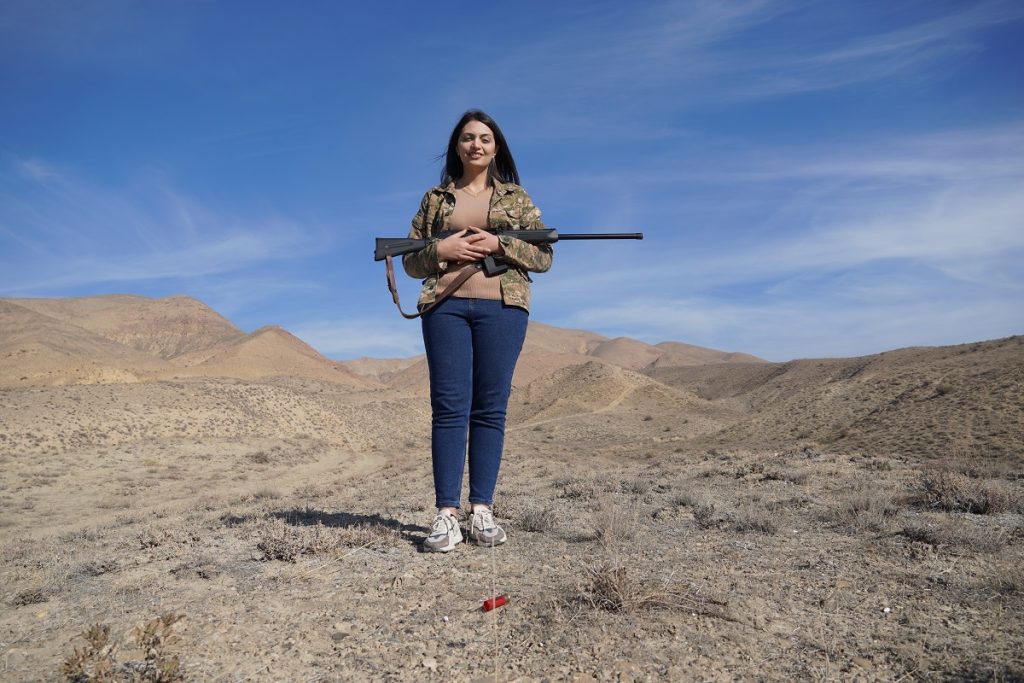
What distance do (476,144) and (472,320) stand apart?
107 centimetres

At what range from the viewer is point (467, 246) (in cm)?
355

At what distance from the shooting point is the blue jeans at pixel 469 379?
3635mm

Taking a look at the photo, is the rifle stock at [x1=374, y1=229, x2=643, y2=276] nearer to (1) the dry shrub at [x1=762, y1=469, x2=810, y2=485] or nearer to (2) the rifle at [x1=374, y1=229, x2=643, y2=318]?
(2) the rifle at [x1=374, y1=229, x2=643, y2=318]

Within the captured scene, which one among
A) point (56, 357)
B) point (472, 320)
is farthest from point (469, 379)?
point (56, 357)

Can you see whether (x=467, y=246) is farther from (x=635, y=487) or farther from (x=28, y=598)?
(x=635, y=487)

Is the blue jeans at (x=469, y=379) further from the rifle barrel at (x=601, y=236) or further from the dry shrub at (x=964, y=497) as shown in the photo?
the dry shrub at (x=964, y=497)

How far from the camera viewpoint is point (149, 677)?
6.96 feet

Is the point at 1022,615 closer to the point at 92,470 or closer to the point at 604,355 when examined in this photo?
the point at 92,470

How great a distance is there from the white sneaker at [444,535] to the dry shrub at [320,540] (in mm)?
362

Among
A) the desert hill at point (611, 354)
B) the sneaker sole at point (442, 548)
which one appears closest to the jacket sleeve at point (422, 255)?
the sneaker sole at point (442, 548)

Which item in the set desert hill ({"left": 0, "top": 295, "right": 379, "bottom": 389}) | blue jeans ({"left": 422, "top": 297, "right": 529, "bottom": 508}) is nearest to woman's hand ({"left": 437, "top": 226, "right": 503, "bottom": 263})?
blue jeans ({"left": 422, "top": 297, "right": 529, "bottom": 508})

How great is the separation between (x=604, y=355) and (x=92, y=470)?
83918 millimetres

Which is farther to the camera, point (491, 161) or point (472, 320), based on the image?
point (491, 161)

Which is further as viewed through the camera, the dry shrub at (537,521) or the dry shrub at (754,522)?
the dry shrub at (537,521)
